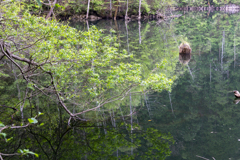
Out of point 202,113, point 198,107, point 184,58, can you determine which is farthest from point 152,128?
point 184,58

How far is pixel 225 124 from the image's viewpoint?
814 cm

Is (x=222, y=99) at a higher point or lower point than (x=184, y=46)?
lower

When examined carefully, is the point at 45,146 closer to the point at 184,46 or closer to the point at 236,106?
the point at 236,106

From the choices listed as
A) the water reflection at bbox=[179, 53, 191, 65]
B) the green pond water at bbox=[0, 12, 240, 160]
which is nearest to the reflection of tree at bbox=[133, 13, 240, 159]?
the green pond water at bbox=[0, 12, 240, 160]

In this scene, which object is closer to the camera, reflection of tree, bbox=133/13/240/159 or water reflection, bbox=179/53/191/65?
reflection of tree, bbox=133/13/240/159

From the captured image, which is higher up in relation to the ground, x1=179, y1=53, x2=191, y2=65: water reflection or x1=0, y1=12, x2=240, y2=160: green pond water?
x1=179, y1=53, x2=191, y2=65: water reflection

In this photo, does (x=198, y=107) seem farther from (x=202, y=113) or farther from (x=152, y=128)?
(x=152, y=128)

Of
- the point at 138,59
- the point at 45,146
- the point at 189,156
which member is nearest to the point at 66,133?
the point at 45,146

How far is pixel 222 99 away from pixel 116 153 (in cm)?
606

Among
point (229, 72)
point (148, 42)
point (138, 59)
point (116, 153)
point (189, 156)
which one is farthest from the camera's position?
point (148, 42)

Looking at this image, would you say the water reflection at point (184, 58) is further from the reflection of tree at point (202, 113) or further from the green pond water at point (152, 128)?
the green pond water at point (152, 128)

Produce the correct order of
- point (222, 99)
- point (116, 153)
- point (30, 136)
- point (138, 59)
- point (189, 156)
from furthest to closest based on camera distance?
point (138, 59) < point (222, 99) < point (30, 136) < point (116, 153) < point (189, 156)

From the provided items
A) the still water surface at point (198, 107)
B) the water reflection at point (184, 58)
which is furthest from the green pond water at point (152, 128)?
the water reflection at point (184, 58)

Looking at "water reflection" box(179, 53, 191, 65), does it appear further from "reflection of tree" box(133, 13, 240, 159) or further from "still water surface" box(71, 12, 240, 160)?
"reflection of tree" box(133, 13, 240, 159)
